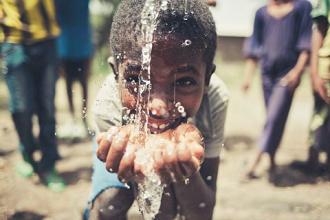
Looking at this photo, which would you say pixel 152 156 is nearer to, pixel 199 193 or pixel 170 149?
pixel 170 149

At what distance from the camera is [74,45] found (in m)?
3.93

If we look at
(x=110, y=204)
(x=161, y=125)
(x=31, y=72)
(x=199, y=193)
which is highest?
(x=161, y=125)

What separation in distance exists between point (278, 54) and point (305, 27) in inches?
12.3

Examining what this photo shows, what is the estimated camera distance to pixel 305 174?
11.5ft

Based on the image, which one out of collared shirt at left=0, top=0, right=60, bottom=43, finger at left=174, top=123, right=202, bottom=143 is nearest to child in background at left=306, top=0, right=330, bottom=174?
finger at left=174, top=123, right=202, bottom=143

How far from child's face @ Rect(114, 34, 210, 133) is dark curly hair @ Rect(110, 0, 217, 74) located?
3 centimetres

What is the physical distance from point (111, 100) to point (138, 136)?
0.51 meters

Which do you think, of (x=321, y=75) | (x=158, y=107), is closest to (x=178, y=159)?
(x=158, y=107)

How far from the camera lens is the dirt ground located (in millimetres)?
2727

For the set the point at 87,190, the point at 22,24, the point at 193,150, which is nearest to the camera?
the point at 193,150

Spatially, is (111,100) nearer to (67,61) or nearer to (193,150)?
(193,150)

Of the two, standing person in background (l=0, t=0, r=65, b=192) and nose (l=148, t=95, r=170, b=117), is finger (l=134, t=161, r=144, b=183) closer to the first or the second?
nose (l=148, t=95, r=170, b=117)

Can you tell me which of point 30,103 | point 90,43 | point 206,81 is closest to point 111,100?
point 206,81

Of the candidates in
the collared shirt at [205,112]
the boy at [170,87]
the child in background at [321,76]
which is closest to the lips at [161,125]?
the boy at [170,87]
